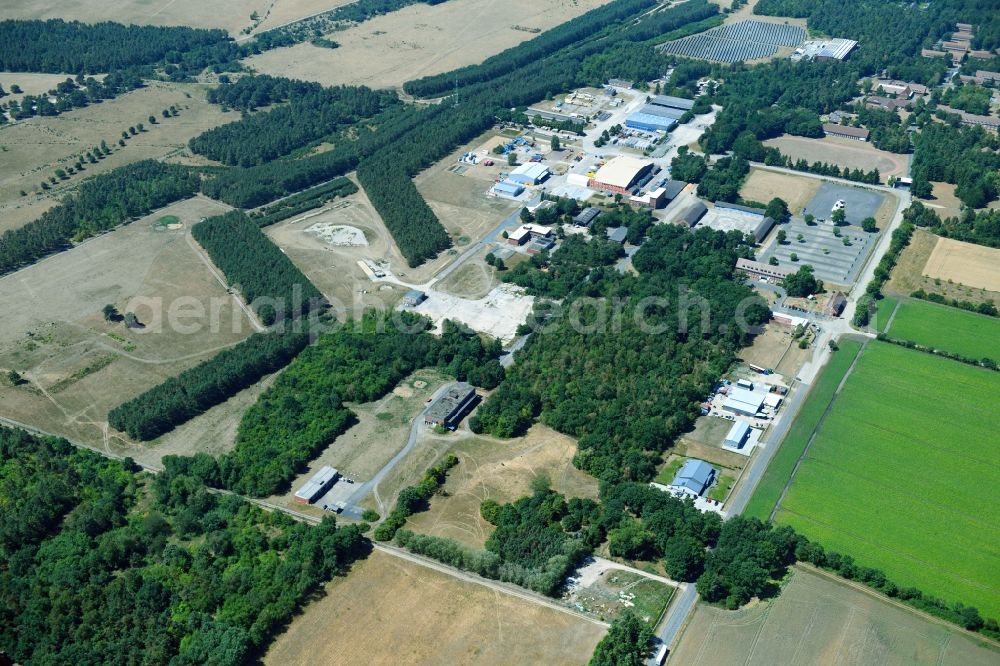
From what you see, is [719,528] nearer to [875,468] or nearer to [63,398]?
[875,468]

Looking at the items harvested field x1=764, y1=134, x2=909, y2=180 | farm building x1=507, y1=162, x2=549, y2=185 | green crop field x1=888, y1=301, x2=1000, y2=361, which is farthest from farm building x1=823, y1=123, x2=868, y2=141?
green crop field x1=888, y1=301, x2=1000, y2=361

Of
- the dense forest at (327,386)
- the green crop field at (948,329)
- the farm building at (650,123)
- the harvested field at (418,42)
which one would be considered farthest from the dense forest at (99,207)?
the green crop field at (948,329)

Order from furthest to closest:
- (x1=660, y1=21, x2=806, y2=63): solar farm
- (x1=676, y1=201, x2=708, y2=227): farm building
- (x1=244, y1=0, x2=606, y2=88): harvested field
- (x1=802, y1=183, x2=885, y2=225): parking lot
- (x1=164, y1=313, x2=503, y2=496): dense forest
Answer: (x1=660, y1=21, x2=806, y2=63): solar farm, (x1=244, y1=0, x2=606, y2=88): harvested field, (x1=802, y1=183, x2=885, y2=225): parking lot, (x1=676, y1=201, x2=708, y2=227): farm building, (x1=164, y1=313, x2=503, y2=496): dense forest

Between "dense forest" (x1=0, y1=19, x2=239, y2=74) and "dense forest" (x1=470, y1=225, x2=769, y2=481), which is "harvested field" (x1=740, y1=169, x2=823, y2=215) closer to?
"dense forest" (x1=470, y1=225, x2=769, y2=481)

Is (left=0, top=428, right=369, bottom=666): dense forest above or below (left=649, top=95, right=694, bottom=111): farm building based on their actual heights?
below

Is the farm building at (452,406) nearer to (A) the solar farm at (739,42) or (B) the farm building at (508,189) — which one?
(B) the farm building at (508,189)

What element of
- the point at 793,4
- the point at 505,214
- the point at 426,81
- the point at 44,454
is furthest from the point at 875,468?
the point at 793,4

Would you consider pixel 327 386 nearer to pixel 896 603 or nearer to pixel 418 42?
pixel 896 603
